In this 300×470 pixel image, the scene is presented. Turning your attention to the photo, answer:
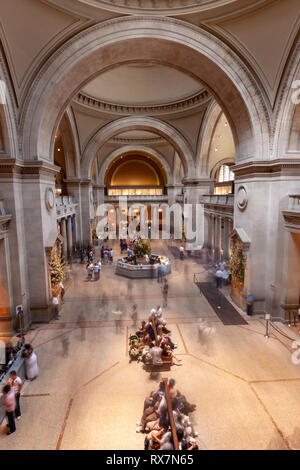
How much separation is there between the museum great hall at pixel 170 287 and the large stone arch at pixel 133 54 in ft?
0.16

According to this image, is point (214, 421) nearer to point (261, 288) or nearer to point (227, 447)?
point (227, 447)

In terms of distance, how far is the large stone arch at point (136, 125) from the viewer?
810 inches

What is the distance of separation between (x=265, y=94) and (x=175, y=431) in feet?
35.5

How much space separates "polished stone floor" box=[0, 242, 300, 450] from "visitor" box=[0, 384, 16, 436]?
18 centimetres

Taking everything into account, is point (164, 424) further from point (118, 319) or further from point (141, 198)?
point (141, 198)

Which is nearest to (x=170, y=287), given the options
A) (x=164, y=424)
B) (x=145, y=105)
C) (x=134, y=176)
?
(x=164, y=424)

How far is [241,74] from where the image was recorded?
9.83 meters

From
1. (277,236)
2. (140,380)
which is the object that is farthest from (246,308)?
(140,380)

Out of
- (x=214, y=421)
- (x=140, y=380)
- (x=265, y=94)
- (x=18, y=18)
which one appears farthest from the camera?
(x=265, y=94)

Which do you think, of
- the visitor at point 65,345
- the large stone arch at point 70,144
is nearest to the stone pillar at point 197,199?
the large stone arch at point 70,144

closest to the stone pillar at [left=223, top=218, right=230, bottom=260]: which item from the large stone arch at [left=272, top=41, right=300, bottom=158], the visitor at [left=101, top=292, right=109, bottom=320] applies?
the large stone arch at [left=272, top=41, right=300, bottom=158]

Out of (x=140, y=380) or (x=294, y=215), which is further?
(x=294, y=215)

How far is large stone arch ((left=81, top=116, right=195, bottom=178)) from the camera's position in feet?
67.5

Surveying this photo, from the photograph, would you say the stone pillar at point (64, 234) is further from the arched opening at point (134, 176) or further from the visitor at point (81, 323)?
the arched opening at point (134, 176)
